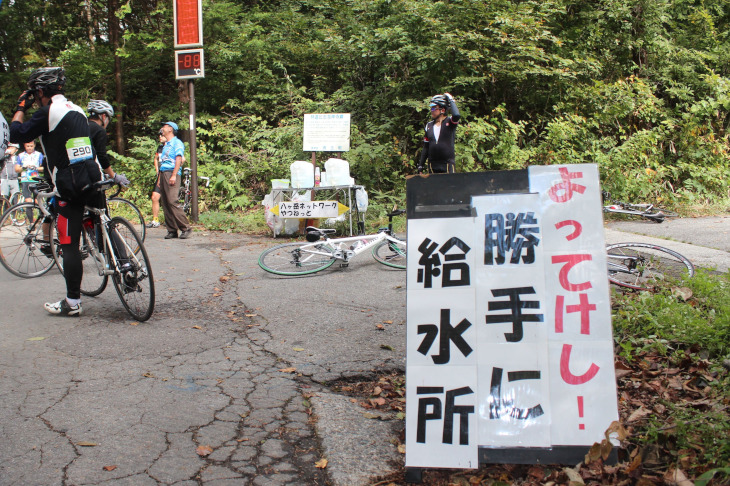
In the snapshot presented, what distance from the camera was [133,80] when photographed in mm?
17797

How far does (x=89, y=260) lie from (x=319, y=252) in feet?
10.9

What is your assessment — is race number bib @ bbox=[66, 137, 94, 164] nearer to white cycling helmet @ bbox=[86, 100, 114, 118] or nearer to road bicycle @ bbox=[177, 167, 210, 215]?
white cycling helmet @ bbox=[86, 100, 114, 118]

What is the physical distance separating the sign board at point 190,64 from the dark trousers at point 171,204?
2462 mm

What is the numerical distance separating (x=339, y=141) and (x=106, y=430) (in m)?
8.12

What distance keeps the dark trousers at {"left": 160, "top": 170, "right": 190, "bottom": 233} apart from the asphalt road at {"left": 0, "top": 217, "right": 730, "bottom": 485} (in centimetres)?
343

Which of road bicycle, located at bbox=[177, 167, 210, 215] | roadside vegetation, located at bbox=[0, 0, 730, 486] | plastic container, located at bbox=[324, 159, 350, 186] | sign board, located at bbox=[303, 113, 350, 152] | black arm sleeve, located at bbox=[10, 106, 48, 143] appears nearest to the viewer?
black arm sleeve, located at bbox=[10, 106, 48, 143]

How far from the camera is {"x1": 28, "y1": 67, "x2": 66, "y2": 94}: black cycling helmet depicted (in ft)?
16.9

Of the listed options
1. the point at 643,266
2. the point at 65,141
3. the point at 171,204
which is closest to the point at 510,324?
the point at 643,266

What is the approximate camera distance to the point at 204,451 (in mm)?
3109

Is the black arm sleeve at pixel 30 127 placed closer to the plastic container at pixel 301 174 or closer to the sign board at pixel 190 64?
the plastic container at pixel 301 174

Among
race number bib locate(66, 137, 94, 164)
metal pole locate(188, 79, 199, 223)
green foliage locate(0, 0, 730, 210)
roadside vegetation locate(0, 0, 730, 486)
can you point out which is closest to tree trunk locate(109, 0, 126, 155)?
roadside vegetation locate(0, 0, 730, 486)

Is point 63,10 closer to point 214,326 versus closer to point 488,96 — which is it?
point 488,96

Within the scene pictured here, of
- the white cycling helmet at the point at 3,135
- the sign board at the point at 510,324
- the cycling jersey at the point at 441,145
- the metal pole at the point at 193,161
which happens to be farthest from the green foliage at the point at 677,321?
the metal pole at the point at 193,161

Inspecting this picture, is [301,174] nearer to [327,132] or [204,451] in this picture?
[327,132]
